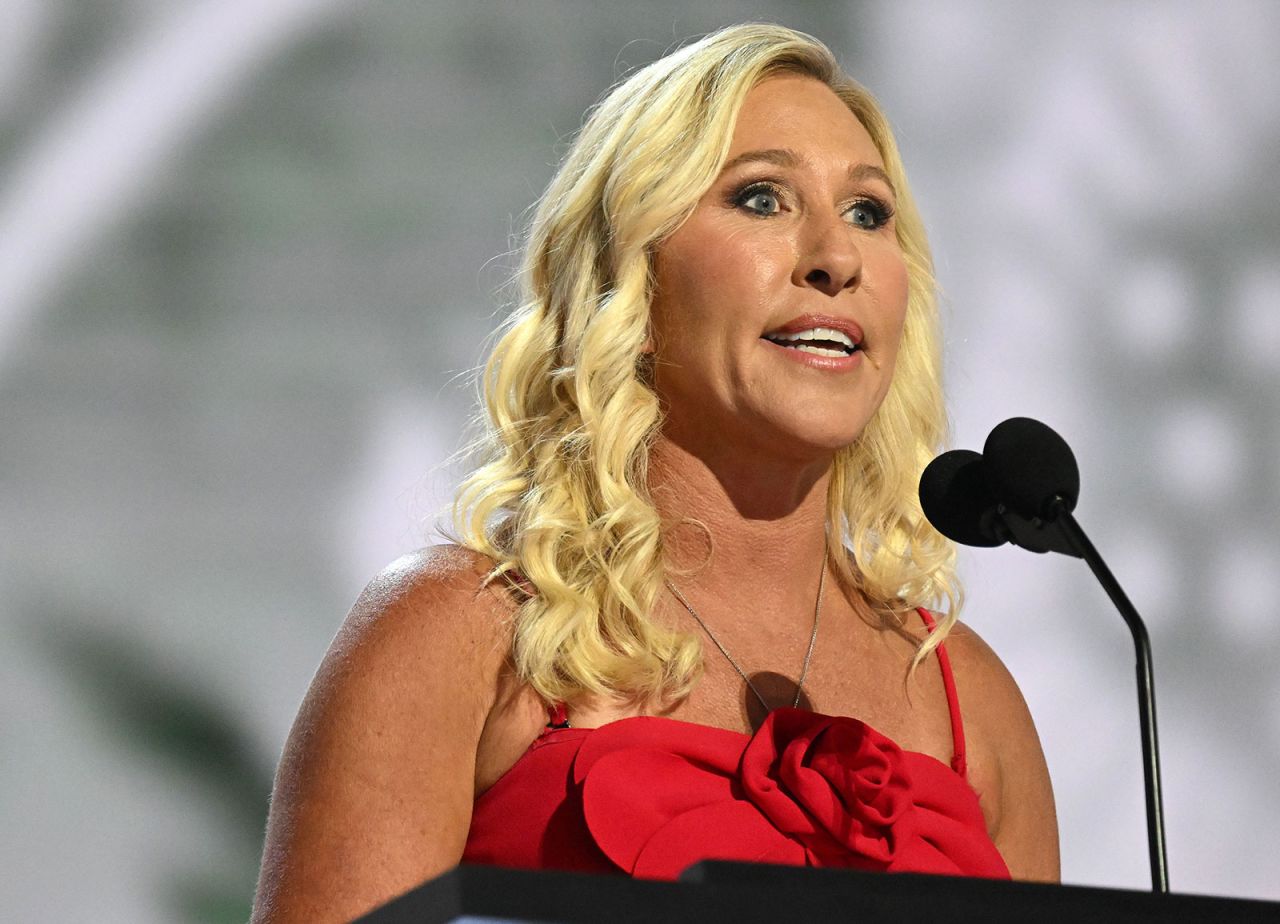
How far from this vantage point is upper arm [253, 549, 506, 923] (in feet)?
5.89

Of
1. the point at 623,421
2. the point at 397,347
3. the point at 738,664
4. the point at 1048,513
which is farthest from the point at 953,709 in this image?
the point at 397,347

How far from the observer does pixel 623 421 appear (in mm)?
2127

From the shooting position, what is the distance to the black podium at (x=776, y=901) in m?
0.79

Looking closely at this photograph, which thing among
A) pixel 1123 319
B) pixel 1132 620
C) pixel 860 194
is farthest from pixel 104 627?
pixel 1123 319

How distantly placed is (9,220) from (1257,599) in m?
2.16

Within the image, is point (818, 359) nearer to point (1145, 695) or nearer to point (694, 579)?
point (694, 579)

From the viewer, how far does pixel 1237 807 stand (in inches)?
119

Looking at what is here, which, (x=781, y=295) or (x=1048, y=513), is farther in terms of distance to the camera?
(x=781, y=295)

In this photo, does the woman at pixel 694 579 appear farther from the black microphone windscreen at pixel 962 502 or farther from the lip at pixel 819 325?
the black microphone windscreen at pixel 962 502

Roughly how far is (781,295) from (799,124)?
0.26 m

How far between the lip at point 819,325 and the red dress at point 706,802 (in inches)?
17.7

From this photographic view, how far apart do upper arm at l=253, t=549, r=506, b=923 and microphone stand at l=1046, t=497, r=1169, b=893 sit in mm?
675

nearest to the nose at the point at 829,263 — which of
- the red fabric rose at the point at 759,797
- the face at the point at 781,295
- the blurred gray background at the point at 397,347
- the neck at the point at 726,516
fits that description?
the face at the point at 781,295

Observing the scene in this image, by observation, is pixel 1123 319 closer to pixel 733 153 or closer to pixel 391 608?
pixel 733 153
